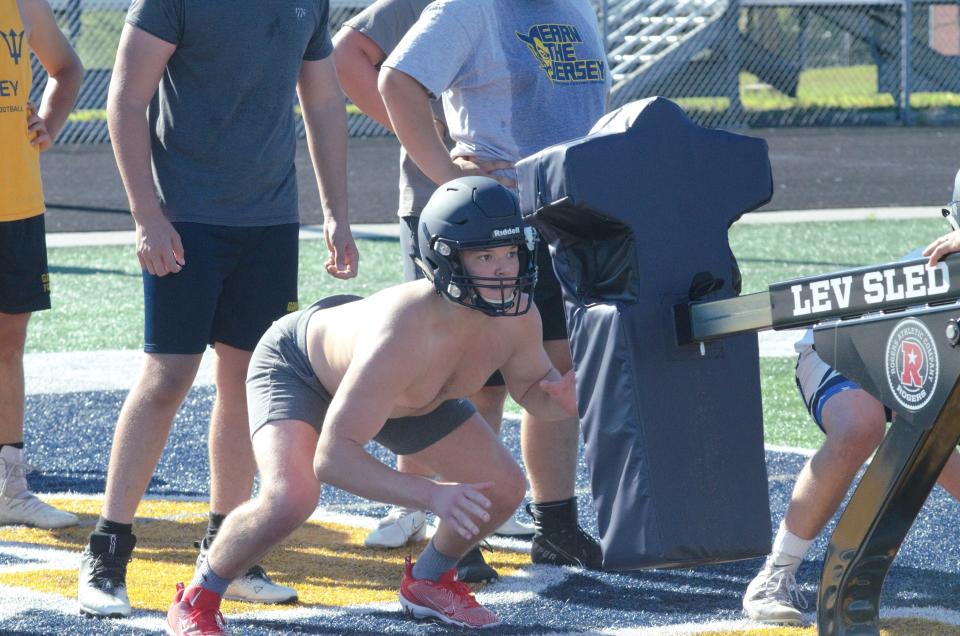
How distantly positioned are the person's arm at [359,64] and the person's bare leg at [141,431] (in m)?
1.36

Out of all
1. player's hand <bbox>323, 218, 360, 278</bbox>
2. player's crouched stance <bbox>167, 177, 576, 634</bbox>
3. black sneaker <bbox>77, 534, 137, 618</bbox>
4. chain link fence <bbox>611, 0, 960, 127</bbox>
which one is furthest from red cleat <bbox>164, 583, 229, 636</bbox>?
chain link fence <bbox>611, 0, 960, 127</bbox>

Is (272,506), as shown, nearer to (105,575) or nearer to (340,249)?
(105,575)

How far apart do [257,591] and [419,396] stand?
3.05ft

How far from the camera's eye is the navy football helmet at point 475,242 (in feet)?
11.3

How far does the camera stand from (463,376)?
3682 millimetres

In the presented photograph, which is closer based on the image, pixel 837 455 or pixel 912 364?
pixel 912 364

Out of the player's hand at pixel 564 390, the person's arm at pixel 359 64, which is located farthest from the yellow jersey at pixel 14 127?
the player's hand at pixel 564 390

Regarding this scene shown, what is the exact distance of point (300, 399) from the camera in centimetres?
380

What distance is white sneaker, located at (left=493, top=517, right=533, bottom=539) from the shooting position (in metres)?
4.92

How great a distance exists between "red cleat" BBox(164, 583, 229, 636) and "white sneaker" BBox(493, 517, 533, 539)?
143 cm

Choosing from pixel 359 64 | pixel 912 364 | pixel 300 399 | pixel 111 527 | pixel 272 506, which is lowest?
pixel 111 527

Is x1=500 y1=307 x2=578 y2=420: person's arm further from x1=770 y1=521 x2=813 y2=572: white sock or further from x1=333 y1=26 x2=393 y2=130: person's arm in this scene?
x1=333 y1=26 x2=393 y2=130: person's arm

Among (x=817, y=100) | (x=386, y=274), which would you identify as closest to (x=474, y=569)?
(x=386, y=274)

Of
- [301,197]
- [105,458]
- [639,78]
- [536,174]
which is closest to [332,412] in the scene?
[536,174]
